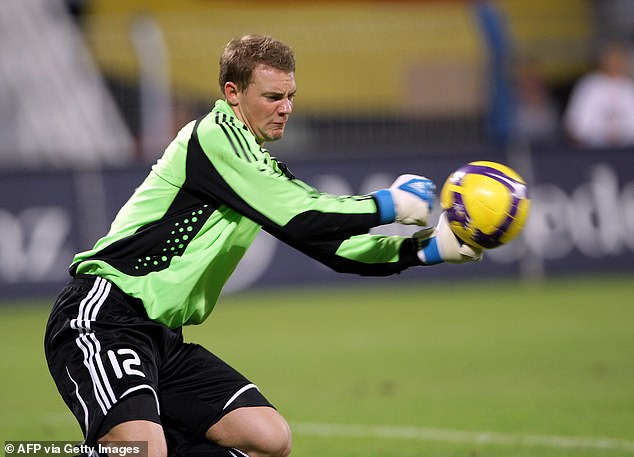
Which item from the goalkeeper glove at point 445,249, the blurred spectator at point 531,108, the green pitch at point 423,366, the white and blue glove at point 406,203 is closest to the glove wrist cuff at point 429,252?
the goalkeeper glove at point 445,249

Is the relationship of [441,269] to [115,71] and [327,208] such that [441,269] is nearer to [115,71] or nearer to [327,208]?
[115,71]

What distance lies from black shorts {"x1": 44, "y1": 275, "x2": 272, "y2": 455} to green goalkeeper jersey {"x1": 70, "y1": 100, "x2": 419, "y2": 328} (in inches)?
3.8

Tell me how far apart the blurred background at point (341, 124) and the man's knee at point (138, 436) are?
9210 millimetres

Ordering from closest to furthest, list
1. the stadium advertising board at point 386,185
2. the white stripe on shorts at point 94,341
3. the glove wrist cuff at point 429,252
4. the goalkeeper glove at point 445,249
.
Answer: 1. the white stripe on shorts at point 94,341
2. the goalkeeper glove at point 445,249
3. the glove wrist cuff at point 429,252
4. the stadium advertising board at point 386,185

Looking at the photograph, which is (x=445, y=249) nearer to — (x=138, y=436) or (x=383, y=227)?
(x=138, y=436)

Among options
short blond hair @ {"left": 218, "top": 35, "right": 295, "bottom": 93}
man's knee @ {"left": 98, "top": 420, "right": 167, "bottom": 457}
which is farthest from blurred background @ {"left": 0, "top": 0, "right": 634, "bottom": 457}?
short blond hair @ {"left": 218, "top": 35, "right": 295, "bottom": 93}

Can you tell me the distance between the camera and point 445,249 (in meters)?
5.12

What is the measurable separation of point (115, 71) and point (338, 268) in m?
11.1

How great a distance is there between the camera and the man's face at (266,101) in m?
5.07

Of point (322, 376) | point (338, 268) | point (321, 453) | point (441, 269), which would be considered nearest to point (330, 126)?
point (441, 269)

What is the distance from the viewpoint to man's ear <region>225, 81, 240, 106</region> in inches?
204

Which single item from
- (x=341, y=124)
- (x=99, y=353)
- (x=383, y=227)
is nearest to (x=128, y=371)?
(x=99, y=353)

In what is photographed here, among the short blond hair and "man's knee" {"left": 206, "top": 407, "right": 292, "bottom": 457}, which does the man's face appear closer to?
the short blond hair

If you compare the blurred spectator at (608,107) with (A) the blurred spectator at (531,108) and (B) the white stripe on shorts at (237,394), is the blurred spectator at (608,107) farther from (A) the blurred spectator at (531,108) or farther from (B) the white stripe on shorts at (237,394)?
(B) the white stripe on shorts at (237,394)
